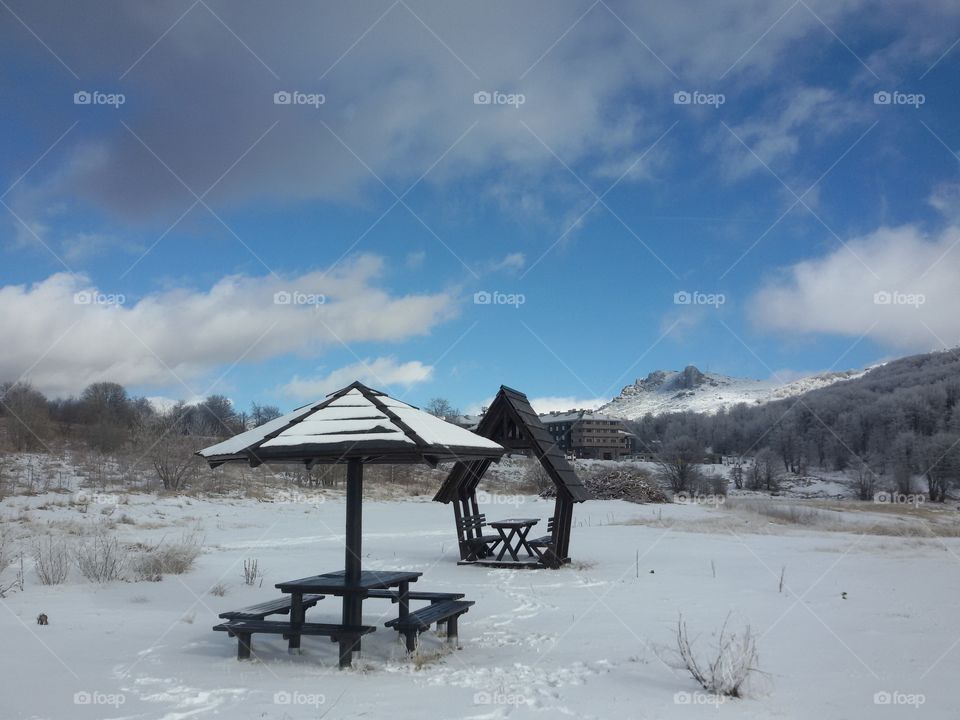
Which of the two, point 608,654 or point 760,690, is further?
point 608,654

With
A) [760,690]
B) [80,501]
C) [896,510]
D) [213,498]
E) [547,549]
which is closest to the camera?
[760,690]

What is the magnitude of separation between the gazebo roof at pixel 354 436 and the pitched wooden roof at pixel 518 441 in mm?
5511

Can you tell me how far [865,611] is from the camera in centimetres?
883

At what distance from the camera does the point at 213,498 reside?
87.1 ft

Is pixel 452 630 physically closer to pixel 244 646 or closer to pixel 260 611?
pixel 260 611

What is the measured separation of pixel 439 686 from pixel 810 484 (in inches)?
2277

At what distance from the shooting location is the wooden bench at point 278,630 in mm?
6422

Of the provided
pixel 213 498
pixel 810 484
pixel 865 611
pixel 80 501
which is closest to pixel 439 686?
pixel 865 611

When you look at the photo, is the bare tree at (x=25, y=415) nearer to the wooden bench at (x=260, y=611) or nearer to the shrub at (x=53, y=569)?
the shrub at (x=53, y=569)

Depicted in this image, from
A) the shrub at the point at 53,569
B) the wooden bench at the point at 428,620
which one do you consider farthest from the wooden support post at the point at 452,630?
the shrub at the point at 53,569

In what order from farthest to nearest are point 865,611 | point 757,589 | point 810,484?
1. point 810,484
2. point 757,589
3. point 865,611

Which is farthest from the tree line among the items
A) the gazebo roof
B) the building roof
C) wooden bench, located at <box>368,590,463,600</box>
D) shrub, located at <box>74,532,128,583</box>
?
the gazebo roof

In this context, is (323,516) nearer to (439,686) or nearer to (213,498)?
(213,498)

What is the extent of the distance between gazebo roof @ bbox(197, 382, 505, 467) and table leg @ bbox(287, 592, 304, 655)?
1.28 m
